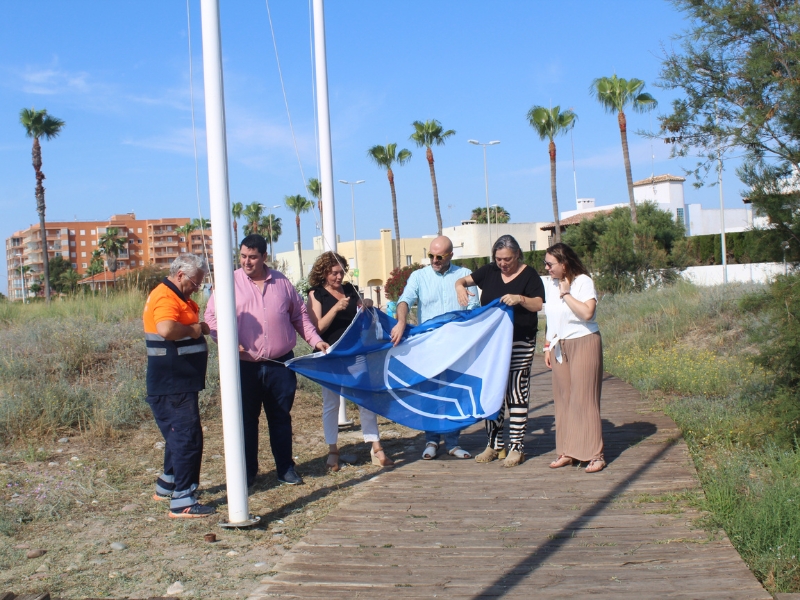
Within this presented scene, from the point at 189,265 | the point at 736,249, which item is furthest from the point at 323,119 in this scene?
the point at 736,249

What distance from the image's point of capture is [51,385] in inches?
356

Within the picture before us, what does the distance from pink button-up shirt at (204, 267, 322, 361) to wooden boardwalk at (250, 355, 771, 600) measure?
140 centimetres

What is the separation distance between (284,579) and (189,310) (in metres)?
2.36

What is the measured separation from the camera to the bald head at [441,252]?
7.06 meters

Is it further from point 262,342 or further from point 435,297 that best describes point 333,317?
point 435,297

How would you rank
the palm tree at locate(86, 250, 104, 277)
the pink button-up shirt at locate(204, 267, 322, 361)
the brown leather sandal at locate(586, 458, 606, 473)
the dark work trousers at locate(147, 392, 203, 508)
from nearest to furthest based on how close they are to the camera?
1. the dark work trousers at locate(147, 392, 203, 508)
2. the pink button-up shirt at locate(204, 267, 322, 361)
3. the brown leather sandal at locate(586, 458, 606, 473)
4. the palm tree at locate(86, 250, 104, 277)

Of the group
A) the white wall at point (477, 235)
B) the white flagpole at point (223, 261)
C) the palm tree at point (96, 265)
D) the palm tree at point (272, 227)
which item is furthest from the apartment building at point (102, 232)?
the white flagpole at point (223, 261)

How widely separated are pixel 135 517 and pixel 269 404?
1382mm

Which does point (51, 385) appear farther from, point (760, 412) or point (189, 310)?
point (760, 412)

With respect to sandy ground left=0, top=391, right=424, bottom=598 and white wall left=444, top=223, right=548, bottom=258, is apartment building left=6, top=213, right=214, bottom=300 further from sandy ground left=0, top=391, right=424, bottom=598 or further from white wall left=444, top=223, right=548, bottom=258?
sandy ground left=0, top=391, right=424, bottom=598

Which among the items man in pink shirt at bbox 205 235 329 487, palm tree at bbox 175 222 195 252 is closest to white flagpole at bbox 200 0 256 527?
man in pink shirt at bbox 205 235 329 487

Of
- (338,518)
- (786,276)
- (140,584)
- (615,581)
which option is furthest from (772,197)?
(140,584)

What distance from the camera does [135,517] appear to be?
5.87m

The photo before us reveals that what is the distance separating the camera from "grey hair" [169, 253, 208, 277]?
5867 mm
